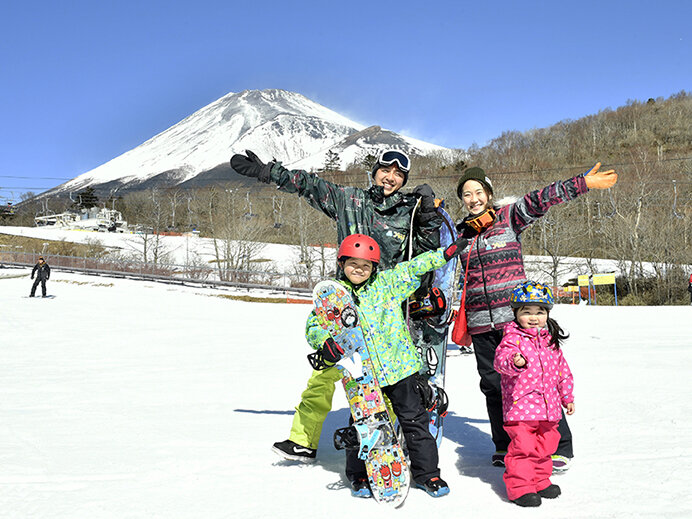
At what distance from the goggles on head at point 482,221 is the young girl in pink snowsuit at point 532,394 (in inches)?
24.0

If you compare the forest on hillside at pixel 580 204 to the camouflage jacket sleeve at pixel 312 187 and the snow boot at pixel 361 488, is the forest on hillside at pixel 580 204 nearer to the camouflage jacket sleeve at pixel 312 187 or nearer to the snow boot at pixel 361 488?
the camouflage jacket sleeve at pixel 312 187

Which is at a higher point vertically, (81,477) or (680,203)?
(680,203)

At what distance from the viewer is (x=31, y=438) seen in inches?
162

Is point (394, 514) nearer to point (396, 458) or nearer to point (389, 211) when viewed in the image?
point (396, 458)

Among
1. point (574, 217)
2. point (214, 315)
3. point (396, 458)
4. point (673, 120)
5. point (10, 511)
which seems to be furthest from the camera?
point (673, 120)

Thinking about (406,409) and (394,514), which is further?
(406,409)

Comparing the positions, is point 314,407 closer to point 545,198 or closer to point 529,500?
point 529,500

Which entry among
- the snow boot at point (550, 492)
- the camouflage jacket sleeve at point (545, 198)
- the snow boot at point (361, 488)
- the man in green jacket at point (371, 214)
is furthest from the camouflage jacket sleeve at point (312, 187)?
the snow boot at point (550, 492)

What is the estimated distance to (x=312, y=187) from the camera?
3561mm

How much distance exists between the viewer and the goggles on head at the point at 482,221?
3443 millimetres

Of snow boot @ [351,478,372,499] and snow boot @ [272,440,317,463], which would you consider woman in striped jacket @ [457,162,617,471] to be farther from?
snow boot @ [272,440,317,463]

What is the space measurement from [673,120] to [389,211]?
11150cm

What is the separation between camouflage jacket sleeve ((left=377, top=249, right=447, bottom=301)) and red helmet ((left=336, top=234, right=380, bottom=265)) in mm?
142

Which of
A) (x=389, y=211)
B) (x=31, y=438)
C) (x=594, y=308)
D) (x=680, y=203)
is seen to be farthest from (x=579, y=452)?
(x=680, y=203)
